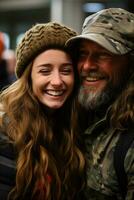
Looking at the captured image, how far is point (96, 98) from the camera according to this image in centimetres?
272

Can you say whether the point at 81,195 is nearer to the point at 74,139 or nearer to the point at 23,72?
the point at 74,139

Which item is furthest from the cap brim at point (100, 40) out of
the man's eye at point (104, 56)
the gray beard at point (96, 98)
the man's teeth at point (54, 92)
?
the man's teeth at point (54, 92)

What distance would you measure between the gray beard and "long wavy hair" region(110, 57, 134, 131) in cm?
5

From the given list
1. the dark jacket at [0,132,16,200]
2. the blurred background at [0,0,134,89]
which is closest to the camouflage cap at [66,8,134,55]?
the dark jacket at [0,132,16,200]

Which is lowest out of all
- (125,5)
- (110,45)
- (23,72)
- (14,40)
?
(14,40)

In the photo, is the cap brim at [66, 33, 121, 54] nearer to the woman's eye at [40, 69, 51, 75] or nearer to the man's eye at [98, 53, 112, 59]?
the man's eye at [98, 53, 112, 59]

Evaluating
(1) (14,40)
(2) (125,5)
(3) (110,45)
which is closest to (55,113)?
(3) (110,45)

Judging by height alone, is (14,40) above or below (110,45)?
below

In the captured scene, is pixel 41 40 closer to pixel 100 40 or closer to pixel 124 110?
pixel 100 40

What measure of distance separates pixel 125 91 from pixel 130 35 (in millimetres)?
287

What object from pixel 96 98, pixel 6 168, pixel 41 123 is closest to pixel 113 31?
pixel 96 98

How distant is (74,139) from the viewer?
2947mm

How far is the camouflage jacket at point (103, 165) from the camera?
242 cm

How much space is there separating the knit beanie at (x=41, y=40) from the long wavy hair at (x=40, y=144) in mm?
96
